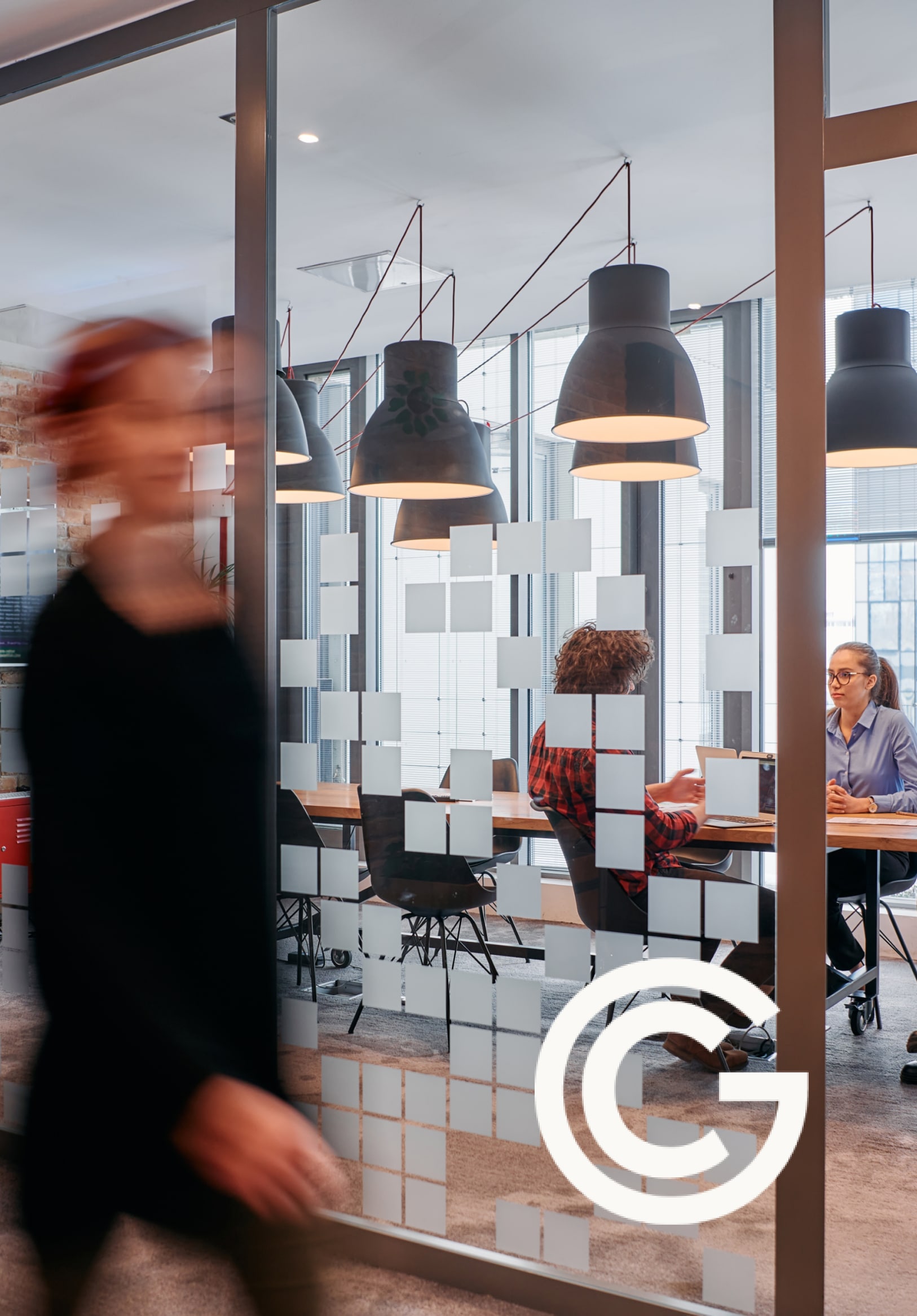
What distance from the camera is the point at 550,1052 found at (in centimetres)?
237

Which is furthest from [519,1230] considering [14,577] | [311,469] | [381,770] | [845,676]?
[845,676]

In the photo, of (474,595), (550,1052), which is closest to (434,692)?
(474,595)

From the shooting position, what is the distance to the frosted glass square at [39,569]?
3.04 m

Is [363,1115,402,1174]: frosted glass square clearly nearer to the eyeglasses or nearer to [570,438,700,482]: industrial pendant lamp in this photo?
[570,438,700,482]: industrial pendant lamp

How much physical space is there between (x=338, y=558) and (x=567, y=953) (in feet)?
3.38

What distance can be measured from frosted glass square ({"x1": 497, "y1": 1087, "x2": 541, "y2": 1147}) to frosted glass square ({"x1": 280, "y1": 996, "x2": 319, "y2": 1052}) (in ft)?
1.55

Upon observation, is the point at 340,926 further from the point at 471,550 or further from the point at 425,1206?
the point at 471,550

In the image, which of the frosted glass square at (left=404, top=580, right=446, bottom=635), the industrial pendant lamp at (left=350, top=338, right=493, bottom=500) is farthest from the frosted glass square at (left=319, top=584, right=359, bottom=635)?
the industrial pendant lamp at (left=350, top=338, right=493, bottom=500)

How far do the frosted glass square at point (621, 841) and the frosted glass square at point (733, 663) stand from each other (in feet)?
1.04

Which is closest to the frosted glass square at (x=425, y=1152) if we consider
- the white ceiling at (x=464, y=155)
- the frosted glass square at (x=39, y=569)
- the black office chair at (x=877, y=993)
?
the frosted glass square at (x=39, y=569)

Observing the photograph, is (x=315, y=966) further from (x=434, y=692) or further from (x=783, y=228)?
(x=783, y=228)

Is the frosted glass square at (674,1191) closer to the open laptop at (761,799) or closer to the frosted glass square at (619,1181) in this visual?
the frosted glass square at (619,1181)

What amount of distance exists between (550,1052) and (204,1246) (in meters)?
1.22

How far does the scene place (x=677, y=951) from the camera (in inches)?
88.1
